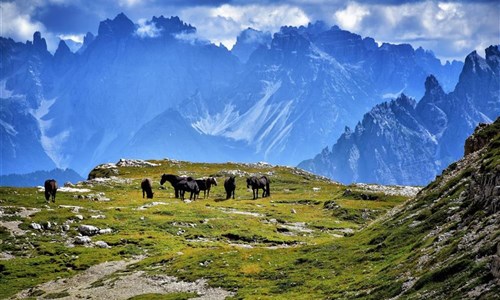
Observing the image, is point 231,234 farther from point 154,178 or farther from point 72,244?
point 154,178

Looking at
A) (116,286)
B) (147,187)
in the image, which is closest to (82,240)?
(116,286)

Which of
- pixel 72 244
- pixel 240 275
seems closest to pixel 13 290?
pixel 72 244

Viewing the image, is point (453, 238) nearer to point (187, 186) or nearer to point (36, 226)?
point (36, 226)

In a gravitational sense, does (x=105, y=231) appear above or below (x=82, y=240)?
above

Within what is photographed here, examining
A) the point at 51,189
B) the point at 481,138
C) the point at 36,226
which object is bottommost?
the point at 36,226

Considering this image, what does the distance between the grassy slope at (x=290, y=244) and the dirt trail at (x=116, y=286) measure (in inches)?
52.7

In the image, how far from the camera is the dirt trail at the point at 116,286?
55.5m

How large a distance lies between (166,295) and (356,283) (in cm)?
1693

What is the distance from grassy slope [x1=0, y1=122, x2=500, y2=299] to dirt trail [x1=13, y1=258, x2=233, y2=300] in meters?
1.34

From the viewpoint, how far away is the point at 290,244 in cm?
7931

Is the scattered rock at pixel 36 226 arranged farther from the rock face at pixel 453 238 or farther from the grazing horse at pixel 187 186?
the rock face at pixel 453 238

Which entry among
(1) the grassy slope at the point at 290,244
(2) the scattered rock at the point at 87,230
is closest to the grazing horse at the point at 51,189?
(1) the grassy slope at the point at 290,244

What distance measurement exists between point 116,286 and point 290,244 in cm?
2701

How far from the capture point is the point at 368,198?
4739 inches
